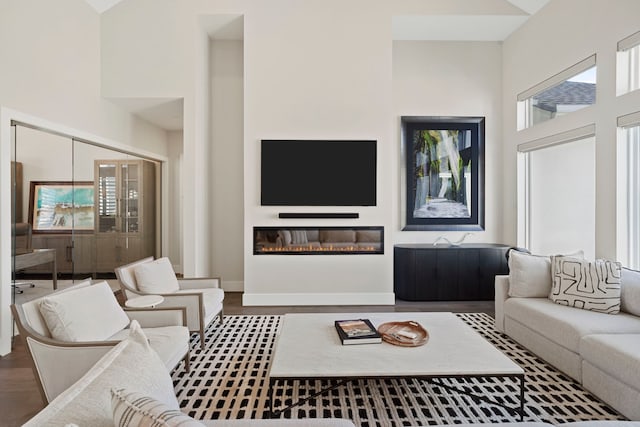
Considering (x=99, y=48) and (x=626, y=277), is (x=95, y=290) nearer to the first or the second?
(x=99, y=48)

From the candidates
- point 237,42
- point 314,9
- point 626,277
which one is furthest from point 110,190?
point 626,277

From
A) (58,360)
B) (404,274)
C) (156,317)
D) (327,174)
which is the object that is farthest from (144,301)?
(404,274)

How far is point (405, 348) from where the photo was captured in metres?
2.24

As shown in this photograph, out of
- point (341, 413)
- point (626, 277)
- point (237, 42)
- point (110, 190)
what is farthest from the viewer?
point (237, 42)

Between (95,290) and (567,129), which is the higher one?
(567,129)

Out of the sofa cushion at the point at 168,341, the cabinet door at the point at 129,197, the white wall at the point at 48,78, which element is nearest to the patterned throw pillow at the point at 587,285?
the sofa cushion at the point at 168,341

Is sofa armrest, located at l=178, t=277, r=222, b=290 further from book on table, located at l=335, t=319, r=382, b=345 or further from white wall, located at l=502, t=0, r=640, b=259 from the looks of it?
white wall, located at l=502, t=0, r=640, b=259

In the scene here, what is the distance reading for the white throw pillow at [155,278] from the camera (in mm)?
3111

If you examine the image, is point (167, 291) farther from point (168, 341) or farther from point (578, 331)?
point (578, 331)

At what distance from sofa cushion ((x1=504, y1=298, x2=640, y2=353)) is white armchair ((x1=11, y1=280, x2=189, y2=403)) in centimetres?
272

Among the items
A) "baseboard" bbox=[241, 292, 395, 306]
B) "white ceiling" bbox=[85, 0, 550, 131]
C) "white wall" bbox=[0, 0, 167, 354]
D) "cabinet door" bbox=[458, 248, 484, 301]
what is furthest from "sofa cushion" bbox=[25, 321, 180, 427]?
"cabinet door" bbox=[458, 248, 484, 301]

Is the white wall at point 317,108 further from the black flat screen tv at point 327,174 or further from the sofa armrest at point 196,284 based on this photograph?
the sofa armrest at point 196,284

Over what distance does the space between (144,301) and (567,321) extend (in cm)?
324

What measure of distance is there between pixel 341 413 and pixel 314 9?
15.1 ft
